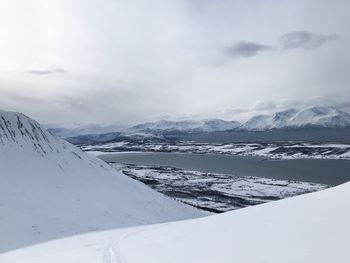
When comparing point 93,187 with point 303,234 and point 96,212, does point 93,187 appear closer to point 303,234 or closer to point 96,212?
point 96,212

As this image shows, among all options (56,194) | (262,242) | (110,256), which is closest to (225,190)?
(56,194)

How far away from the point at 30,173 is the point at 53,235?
70.4ft

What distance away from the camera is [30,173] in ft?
173

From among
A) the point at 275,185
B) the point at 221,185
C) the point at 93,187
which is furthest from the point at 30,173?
the point at 275,185

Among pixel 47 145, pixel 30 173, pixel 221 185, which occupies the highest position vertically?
pixel 47 145

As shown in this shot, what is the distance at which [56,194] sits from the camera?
48.8 metres

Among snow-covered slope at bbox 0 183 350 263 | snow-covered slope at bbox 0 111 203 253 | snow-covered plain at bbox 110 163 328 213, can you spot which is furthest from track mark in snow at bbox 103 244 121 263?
snow-covered plain at bbox 110 163 328 213

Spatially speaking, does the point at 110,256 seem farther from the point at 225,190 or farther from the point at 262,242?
the point at 225,190

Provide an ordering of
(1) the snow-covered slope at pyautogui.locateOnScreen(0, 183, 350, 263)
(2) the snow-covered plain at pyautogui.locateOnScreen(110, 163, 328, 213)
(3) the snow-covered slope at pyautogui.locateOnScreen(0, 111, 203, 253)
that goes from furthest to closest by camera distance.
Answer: (2) the snow-covered plain at pyautogui.locateOnScreen(110, 163, 328, 213)
(3) the snow-covered slope at pyautogui.locateOnScreen(0, 111, 203, 253)
(1) the snow-covered slope at pyautogui.locateOnScreen(0, 183, 350, 263)

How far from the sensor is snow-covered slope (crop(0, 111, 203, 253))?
37.4 meters

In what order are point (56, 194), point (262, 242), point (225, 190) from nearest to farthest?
point (262, 242), point (56, 194), point (225, 190)

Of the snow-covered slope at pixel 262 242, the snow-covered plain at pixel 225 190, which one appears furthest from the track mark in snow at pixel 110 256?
the snow-covered plain at pixel 225 190

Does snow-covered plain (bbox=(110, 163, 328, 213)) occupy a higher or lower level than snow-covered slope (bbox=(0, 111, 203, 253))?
lower

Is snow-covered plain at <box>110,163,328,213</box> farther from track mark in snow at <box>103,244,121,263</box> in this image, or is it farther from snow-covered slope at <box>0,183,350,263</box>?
track mark in snow at <box>103,244,121,263</box>
